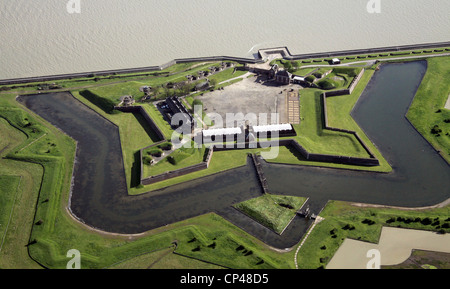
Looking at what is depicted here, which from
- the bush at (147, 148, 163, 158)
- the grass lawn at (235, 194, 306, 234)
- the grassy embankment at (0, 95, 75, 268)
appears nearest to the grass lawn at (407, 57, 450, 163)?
the grass lawn at (235, 194, 306, 234)

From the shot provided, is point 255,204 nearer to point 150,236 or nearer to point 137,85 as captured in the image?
point 150,236

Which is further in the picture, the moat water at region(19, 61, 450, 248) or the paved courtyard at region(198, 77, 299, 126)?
the paved courtyard at region(198, 77, 299, 126)

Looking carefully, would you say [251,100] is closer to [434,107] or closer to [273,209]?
[273,209]

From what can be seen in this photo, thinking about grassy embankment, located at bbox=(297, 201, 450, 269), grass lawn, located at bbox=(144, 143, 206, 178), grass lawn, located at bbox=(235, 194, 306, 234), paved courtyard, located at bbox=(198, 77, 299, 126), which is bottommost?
grassy embankment, located at bbox=(297, 201, 450, 269)

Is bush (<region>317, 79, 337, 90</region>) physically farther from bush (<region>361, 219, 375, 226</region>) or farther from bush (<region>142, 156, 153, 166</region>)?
bush (<region>142, 156, 153, 166</region>)

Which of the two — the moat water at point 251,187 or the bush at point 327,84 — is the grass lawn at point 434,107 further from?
the bush at point 327,84

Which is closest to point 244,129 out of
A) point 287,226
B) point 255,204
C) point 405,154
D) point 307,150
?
point 307,150

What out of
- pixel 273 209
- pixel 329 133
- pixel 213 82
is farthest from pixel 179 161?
pixel 213 82
